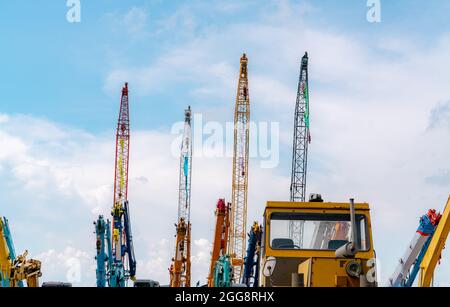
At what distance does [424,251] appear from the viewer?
31.8 metres

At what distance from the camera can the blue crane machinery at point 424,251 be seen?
1125 inches

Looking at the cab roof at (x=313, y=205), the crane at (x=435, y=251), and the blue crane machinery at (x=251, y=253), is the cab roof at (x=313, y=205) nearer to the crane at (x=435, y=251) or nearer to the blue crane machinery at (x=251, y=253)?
the crane at (x=435, y=251)

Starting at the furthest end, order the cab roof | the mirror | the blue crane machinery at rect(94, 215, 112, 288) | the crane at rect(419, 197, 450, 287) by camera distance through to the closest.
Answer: the blue crane machinery at rect(94, 215, 112, 288) → the crane at rect(419, 197, 450, 287) → the cab roof → the mirror

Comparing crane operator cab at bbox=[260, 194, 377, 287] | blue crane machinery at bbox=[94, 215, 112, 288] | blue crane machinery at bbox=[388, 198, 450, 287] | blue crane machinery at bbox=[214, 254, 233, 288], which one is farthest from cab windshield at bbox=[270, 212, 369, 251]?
blue crane machinery at bbox=[94, 215, 112, 288]

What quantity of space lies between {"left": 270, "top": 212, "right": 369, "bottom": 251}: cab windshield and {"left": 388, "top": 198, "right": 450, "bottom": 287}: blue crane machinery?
514 inches

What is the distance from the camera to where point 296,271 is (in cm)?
1560

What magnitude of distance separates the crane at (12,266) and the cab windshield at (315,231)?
17276mm

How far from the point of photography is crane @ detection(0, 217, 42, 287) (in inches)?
1177

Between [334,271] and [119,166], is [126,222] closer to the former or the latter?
[119,166]

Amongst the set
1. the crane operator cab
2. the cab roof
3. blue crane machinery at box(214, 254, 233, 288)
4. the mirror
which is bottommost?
the mirror

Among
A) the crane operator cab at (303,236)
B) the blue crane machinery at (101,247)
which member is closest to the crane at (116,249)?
the blue crane machinery at (101,247)

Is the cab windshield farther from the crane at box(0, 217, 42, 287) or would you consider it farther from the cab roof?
the crane at box(0, 217, 42, 287)

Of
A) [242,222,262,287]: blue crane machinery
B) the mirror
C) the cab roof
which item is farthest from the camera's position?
[242,222,262,287]: blue crane machinery
